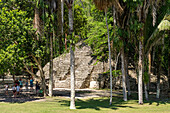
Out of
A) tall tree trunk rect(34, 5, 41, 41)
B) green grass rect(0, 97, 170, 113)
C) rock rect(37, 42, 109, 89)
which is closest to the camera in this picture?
green grass rect(0, 97, 170, 113)

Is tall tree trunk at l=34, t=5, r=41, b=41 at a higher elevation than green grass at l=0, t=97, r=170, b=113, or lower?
higher

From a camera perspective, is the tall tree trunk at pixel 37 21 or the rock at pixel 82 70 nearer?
the tall tree trunk at pixel 37 21

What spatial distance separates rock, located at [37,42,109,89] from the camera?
33.6 metres

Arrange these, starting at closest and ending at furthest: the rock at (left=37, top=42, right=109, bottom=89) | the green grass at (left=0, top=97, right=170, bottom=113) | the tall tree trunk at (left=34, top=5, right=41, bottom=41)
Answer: the green grass at (left=0, top=97, right=170, bottom=113) → the tall tree trunk at (left=34, top=5, right=41, bottom=41) → the rock at (left=37, top=42, right=109, bottom=89)

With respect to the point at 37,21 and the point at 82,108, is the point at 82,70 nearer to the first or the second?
the point at 37,21

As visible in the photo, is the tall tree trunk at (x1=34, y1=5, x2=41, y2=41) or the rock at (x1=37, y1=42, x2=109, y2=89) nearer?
the tall tree trunk at (x1=34, y1=5, x2=41, y2=41)

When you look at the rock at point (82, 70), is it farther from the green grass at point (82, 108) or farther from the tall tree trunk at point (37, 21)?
the green grass at point (82, 108)

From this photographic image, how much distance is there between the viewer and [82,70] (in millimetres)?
34500

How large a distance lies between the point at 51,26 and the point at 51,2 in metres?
2.31

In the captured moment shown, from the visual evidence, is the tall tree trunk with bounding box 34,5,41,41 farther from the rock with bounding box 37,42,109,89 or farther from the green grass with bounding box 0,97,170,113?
the rock with bounding box 37,42,109,89

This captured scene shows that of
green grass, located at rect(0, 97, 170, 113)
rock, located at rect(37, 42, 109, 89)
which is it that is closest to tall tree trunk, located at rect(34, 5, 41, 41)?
green grass, located at rect(0, 97, 170, 113)

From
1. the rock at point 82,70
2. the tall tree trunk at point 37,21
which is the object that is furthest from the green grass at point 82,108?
the rock at point 82,70

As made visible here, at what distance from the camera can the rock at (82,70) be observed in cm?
3359

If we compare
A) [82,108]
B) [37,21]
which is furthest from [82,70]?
[82,108]
